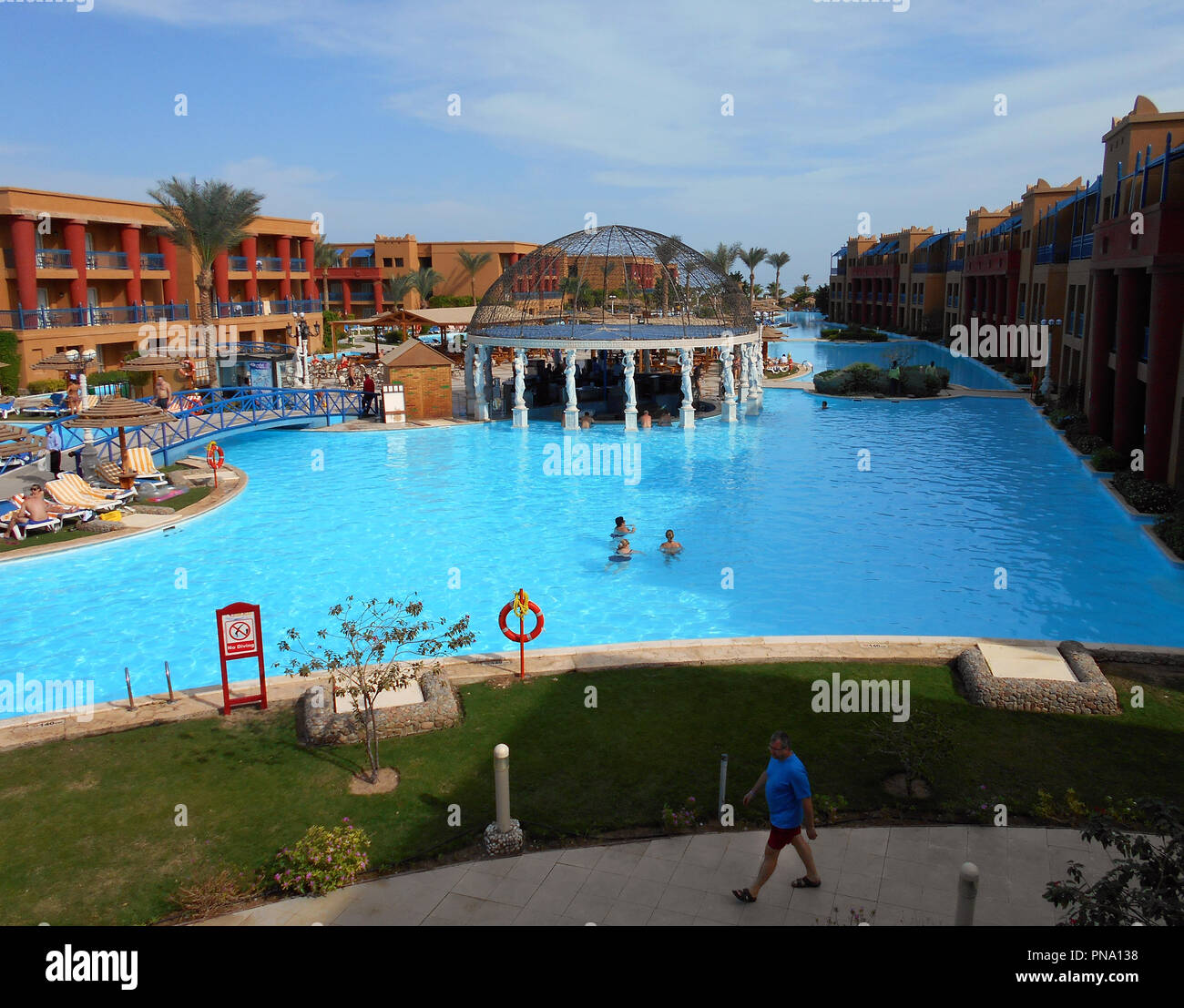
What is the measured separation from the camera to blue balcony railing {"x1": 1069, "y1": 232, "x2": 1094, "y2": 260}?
32.4 metres

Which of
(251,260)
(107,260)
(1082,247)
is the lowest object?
(1082,247)

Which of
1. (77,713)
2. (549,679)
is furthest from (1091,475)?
(77,713)

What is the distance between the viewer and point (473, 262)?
82.3m

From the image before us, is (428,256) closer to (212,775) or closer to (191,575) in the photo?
(191,575)

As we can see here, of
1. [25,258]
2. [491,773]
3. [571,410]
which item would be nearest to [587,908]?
[491,773]

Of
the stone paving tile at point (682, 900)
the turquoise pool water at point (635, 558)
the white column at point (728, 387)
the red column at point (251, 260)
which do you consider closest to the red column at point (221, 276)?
the red column at point (251, 260)

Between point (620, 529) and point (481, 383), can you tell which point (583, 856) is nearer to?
point (620, 529)

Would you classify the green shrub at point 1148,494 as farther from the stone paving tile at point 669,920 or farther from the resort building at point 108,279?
the resort building at point 108,279

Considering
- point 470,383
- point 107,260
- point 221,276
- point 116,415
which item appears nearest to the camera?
point 116,415

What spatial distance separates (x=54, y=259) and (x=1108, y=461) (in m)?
39.4

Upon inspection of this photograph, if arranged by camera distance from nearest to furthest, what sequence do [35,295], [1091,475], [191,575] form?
[191,575]
[1091,475]
[35,295]

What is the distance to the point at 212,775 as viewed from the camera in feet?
32.4

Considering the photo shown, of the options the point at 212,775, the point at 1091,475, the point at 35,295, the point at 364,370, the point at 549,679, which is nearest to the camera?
the point at 212,775
